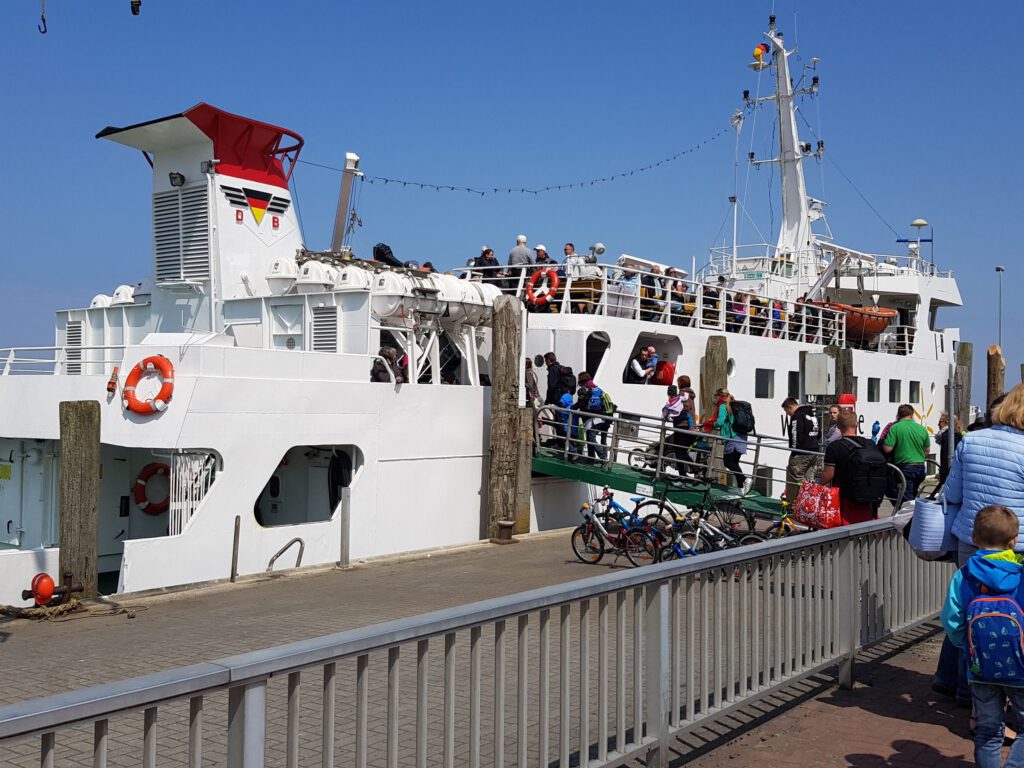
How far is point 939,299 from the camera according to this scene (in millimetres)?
30297

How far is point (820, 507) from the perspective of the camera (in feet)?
27.0

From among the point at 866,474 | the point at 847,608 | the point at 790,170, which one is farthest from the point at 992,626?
Answer: the point at 790,170

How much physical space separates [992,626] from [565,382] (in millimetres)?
12316

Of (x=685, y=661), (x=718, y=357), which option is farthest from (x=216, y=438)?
(x=718, y=357)

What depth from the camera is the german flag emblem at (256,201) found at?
15.2 metres

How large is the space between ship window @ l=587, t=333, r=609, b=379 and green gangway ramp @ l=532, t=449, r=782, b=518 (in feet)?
10.7

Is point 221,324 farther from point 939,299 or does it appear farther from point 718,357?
point 939,299

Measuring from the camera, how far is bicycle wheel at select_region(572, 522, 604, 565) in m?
12.0

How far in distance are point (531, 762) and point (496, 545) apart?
10.0 metres

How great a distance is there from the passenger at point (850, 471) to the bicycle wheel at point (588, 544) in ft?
13.5

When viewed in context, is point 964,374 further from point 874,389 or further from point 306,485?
point 306,485

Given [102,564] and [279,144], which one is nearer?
[102,564]

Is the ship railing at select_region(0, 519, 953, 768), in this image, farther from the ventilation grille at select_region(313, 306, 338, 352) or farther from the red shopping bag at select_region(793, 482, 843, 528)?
the ventilation grille at select_region(313, 306, 338, 352)

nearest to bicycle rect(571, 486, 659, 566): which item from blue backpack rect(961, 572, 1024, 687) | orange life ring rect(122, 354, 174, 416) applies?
orange life ring rect(122, 354, 174, 416)
